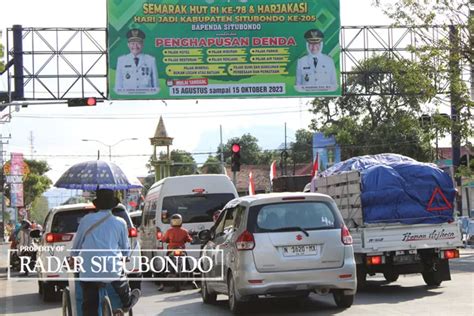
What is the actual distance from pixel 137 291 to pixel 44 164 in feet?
338

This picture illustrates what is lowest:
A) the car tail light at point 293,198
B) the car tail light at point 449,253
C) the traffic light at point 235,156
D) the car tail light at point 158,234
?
the car tail light at point 449,253

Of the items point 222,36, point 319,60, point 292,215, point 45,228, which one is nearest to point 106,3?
point 222,36

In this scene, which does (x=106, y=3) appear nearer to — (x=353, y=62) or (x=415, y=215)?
(x=353, y=62)

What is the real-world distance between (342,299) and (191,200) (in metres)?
7.61

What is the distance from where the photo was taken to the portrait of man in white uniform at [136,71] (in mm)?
28328

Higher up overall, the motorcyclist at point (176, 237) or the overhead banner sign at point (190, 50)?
the overhead banner sign at point (190, 50)

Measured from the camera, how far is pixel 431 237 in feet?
50.9

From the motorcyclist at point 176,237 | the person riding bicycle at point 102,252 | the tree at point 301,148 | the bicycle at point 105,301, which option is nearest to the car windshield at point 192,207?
the motorcyclist at point 176,237

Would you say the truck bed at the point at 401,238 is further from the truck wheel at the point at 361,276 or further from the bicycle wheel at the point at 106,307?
the bicycle wheel at the point at 106,307

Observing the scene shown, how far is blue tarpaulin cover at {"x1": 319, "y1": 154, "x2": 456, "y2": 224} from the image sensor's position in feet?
51.3

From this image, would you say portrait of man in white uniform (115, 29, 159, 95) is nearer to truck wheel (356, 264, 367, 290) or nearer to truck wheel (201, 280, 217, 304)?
truck wheel (356, 264, 367, 290)

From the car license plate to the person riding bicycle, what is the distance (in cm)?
351

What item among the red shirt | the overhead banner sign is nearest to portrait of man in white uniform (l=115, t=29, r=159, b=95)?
the overhead banner sign

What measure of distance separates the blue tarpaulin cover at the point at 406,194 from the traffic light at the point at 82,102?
13.1m
